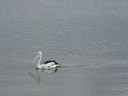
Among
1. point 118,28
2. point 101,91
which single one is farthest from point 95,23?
point 101,91

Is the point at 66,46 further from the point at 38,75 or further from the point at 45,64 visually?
the point at 38,75

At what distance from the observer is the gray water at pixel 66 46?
25.7 meters

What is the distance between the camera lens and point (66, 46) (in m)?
31.6

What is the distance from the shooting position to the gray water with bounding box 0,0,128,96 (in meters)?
25.7

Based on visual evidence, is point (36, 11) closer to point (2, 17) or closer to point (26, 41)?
point (2, 17)

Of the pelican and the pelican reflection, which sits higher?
the pelican

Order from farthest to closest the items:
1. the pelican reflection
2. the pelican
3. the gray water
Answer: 1. the pelican
2. the pelican reflection
3. the gray water

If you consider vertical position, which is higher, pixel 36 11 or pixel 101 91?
pixel 36 11

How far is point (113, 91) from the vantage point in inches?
986

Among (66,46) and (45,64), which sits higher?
(66,46)

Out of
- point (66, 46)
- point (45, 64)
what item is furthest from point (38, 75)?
point (66, 46)

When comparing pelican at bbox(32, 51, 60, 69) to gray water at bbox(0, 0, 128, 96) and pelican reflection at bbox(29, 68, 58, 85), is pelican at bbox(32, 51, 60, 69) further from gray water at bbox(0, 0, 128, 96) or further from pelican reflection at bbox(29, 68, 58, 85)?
gray water at bbox(0, 0, 128, 96)

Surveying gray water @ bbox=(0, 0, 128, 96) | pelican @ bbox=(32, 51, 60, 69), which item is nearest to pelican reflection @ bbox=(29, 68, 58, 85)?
gray water @ bbox=(0, 0, 128, 96)

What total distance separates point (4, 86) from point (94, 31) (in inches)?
431
